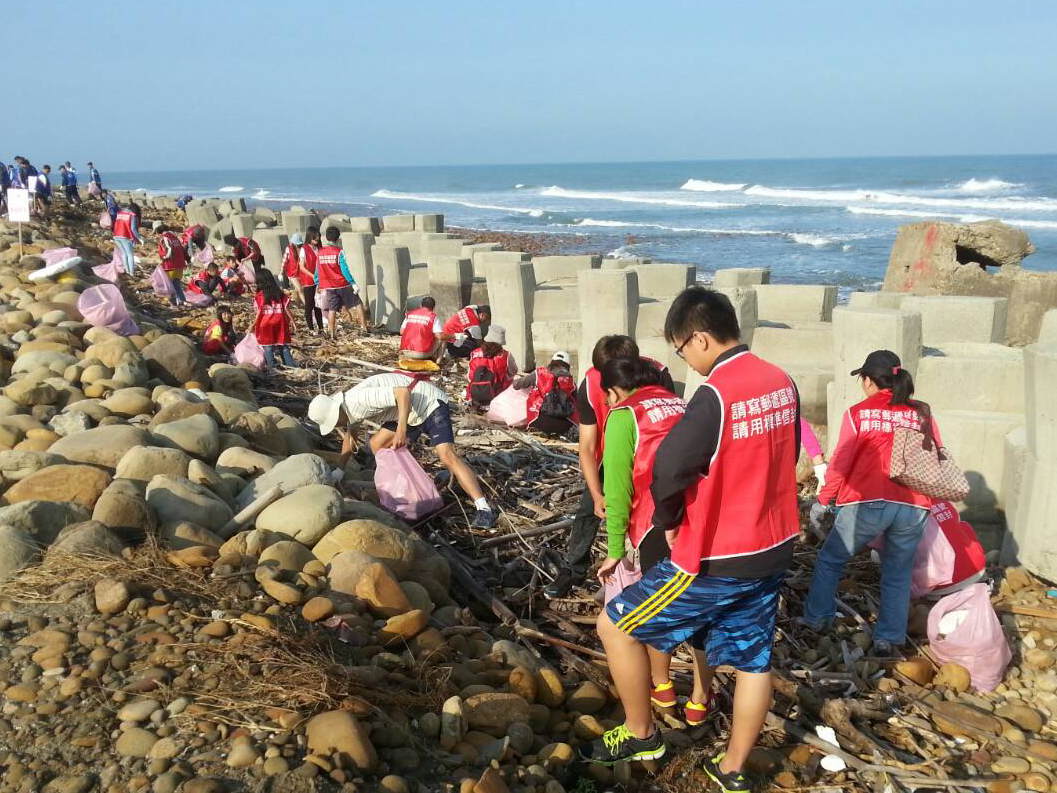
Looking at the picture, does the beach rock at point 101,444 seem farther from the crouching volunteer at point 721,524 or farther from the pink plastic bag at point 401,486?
the crouching volunteer at point 721,524

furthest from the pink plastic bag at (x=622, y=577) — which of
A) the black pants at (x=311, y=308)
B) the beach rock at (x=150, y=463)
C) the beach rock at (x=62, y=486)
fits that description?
the black pants at (x=311, y=308)

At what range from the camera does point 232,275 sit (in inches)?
596

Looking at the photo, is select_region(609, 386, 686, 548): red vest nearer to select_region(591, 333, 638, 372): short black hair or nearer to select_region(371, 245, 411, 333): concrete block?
select_region(591, 333, 638, 372): short black hair

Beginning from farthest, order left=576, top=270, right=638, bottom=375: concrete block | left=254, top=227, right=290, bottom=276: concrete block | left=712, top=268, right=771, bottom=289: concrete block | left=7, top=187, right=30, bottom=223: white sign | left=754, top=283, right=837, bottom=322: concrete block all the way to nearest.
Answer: left=254, top=227, right=290, bottom=276: concrete block, left=7, top=187, right=30, bottom=223: white sign, left=712, top=268, right=771, bottom=289: concrete block, left=754, top=283, right=837, bottom=322: concrete block, left=576, top=270, right=638, bottom=375: concrete block

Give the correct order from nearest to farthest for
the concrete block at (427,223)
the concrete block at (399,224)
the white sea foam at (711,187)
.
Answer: the concrete block at (427,223)
the concrete block at (399,224)
the white sea foam at (711,187)

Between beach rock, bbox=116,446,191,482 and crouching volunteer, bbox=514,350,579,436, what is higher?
beach rock, bbox=116,446,191,482

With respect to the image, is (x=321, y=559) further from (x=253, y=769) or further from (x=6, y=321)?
(x=6, y=321)

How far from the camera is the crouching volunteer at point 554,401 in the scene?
25.5 ft

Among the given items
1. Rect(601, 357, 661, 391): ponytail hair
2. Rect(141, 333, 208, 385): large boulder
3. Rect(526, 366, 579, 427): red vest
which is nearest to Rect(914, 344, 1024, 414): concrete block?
Rect(526, 366, 579, 427): red vest

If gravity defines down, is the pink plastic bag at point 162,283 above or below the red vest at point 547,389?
above

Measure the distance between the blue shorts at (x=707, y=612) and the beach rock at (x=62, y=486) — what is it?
292cm

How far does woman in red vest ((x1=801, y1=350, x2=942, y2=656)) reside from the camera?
4328mm

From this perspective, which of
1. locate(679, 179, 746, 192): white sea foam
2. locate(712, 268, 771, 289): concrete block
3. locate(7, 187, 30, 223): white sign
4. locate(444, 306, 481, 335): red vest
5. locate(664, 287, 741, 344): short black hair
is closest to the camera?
locate(664, 287, 741, 344): short black hair

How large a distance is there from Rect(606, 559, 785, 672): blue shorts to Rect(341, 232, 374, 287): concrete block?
10816 mm
